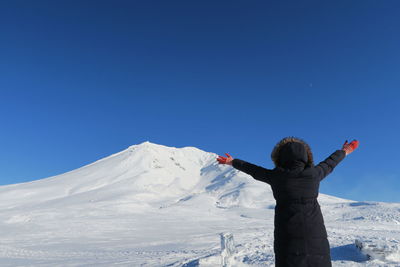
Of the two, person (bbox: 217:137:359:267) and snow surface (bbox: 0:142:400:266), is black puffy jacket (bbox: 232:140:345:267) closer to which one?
person (bbox: 217:137:359:267)

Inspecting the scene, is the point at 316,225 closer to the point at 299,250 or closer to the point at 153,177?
the point at 299,250

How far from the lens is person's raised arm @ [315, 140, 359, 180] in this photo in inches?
99.8

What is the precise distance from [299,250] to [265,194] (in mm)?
69287

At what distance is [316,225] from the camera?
7.71ft

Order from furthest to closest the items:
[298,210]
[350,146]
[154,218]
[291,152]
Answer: [154,218]
[350,146]
[291,152]
[298,210]

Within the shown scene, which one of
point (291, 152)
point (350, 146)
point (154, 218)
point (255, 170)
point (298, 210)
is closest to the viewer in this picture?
point (298, 210)

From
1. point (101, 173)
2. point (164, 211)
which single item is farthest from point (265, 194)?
point (101, 173)

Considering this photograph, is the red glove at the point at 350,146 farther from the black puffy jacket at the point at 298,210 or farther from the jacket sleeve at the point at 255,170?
the jacket sleeve at the point at 255,170

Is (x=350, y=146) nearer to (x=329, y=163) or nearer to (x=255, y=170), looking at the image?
(x=329, y=163)

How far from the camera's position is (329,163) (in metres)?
2.64

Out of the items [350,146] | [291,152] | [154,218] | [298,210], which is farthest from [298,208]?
[154,218]

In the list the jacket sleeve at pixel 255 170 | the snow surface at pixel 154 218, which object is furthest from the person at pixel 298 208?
the snow surface at pixel 154 218

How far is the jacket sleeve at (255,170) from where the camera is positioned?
251 centimetres

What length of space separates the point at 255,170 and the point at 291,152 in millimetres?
354
